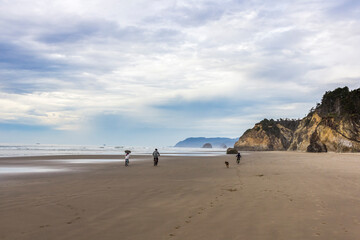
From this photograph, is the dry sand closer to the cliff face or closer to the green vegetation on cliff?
the cliff face

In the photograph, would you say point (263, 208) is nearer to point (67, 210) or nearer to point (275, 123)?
point (67, 210)

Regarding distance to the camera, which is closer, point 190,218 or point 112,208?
point 190,218

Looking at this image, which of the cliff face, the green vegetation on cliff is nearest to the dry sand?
the cliff face

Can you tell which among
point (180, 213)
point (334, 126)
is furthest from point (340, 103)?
point (180, 213)

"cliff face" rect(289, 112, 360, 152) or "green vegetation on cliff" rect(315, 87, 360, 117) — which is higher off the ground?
"green vegetation on cliff" rect(315, 87, 360, 117)

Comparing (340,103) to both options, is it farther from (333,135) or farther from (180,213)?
(180,213)

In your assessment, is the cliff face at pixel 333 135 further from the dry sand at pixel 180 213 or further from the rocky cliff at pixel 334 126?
the dry sand at pixel 180 213

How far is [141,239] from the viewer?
19.1 feet

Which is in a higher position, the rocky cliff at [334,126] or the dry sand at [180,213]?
the rocky cliff at [334,126]

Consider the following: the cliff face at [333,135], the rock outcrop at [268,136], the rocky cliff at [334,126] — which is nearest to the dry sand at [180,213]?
the cliff face at [333,135]

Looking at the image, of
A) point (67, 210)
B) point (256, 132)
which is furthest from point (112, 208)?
point (256, 132)

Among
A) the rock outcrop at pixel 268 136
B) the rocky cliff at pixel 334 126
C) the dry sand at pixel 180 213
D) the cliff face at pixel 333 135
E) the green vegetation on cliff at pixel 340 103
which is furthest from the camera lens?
the rock outcrop at pixel 268 136

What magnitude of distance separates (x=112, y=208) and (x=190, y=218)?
287 cm

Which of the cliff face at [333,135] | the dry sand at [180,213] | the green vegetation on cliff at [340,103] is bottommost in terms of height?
the dry sand at [180,213]
